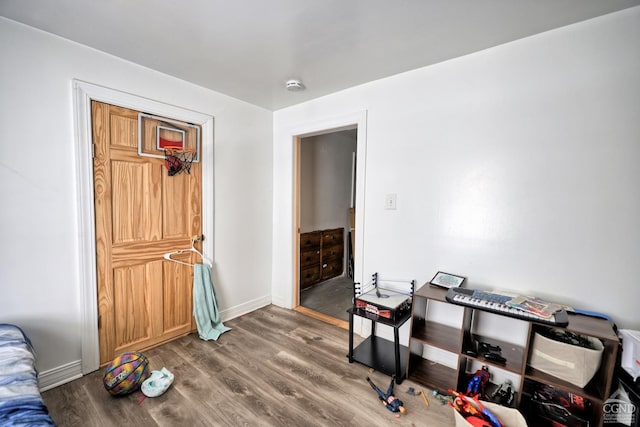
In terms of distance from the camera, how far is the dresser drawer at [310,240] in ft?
12.6

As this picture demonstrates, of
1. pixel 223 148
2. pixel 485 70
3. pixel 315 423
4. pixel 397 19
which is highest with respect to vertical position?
pixel 397 19

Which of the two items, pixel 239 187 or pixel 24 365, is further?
pixel 239 187

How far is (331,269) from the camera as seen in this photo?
4445 mm

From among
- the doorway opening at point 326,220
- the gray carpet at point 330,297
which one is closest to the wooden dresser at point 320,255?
the doorway opening at point 326,220

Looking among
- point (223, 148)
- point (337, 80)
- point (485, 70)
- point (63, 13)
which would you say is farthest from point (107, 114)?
point (485, 70)

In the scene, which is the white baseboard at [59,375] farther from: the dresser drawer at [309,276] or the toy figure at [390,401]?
the dresser drawer at [309,276]

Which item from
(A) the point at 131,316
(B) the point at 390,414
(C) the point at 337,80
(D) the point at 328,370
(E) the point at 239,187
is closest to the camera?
(B) the point at 390,414

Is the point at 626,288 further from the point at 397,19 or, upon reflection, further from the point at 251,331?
the point at 251,331

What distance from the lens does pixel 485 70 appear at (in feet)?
6.31

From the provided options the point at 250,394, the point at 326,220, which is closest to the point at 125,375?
the point at 250,394

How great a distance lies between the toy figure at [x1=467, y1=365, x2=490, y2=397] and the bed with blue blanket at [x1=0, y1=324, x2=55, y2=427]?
2202mm

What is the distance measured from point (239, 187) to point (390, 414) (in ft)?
7.90

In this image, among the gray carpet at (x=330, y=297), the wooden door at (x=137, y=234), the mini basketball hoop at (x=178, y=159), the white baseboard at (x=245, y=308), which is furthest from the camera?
the gray carpet at (x=330, y=297)

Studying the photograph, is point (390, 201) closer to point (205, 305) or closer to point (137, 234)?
point (205, 305)
